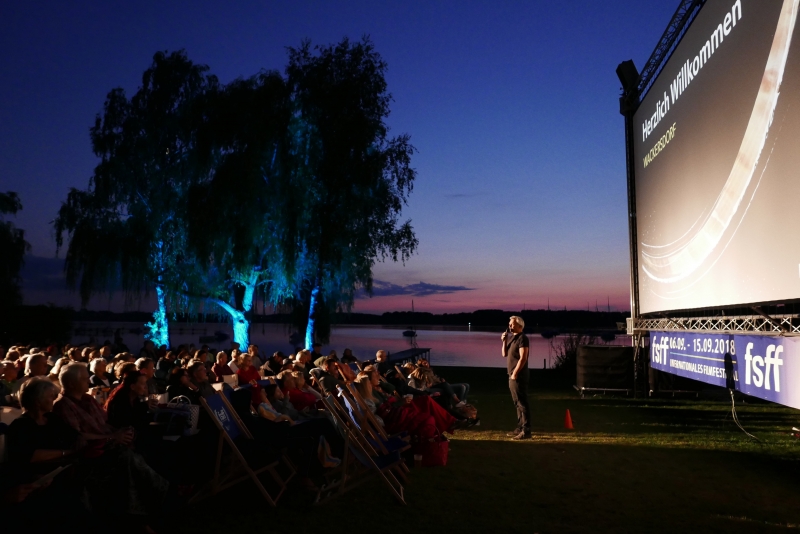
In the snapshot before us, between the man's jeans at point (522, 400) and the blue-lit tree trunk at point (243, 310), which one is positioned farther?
the blue-lit tree trunk at point (243, 310)

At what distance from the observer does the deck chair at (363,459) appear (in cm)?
501

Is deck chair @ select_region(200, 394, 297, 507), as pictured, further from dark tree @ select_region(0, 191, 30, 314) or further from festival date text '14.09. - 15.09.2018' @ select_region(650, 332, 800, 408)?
dark tree @ select_region(0, 191, 30, 314)

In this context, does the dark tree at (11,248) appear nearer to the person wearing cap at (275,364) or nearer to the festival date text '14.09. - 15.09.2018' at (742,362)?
the person wearing cap at (275,364)

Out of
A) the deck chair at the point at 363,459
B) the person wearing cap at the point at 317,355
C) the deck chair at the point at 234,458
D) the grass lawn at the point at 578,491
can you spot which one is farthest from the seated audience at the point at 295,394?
the person wearing cap at the point at 317,355

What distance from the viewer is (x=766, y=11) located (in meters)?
5.72

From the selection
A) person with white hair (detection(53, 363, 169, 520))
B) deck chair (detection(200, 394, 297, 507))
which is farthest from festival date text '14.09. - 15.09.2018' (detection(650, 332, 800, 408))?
person with white hair (detection(53, 363, 169, 520))

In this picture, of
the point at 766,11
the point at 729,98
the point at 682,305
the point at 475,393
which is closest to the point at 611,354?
the point at 475,393

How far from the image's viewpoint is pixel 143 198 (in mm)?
19297

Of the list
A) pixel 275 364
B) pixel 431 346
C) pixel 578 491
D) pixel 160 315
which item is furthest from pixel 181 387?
pixel 431 346

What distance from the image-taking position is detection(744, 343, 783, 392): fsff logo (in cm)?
545

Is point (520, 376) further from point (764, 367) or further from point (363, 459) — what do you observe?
point (363, 459)

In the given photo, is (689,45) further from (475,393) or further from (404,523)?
(475,393)

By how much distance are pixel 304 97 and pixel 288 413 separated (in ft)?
45.5

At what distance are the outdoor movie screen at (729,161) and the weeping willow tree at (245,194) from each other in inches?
433
